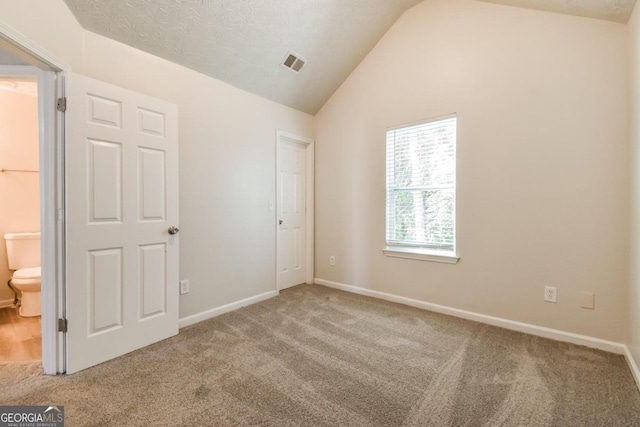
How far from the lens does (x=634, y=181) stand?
1.89 meters

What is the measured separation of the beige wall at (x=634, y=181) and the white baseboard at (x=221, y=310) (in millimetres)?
3122

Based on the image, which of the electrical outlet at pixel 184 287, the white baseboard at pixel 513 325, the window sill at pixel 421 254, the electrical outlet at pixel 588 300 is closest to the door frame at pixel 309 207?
the white baseboard at pixel 513 325

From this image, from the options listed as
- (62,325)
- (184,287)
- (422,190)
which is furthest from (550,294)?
(62,325)

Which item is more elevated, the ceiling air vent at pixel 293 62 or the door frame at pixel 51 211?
the ceiling air vent at pixel 293 62

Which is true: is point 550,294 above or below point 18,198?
below

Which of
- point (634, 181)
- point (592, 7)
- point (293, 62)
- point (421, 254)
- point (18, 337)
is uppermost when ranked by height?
point (293, 62)

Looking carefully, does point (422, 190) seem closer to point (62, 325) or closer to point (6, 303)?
point (62, 325)

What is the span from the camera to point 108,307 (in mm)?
1989

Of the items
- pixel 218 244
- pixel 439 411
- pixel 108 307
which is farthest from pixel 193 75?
pixel 439 411

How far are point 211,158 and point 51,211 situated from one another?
1295 millimetres

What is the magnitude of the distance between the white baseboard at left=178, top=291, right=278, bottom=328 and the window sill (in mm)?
1533

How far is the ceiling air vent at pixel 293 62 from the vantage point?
2.96 m

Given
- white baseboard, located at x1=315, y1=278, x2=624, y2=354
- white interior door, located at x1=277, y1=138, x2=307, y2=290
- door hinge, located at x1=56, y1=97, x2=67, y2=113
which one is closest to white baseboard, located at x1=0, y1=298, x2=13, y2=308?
door hinge, located at x1=56, y1=97, x2=67, y2=113

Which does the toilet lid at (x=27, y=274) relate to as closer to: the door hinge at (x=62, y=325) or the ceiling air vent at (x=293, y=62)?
the door hinge at (x=62, y=325)
